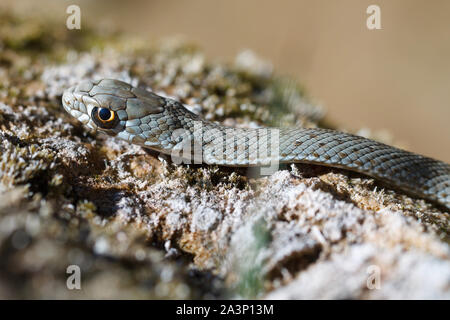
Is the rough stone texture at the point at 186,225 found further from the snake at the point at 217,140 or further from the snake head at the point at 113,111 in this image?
the snake head at the point at 113,111

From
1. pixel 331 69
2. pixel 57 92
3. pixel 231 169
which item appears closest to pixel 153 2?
pixel 331 69

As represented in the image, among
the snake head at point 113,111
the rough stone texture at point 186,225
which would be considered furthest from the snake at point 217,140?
the rough stone texture at point 186,225

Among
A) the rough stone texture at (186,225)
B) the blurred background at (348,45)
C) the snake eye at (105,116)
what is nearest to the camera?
the rough stone texture at (186,225)

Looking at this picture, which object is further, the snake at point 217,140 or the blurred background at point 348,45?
the blurred background at point 348,45

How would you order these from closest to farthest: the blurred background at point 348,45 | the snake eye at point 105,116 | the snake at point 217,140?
the snake at point 217,140 < the snake eye at point 105,116 < the blurred background at point 348,45

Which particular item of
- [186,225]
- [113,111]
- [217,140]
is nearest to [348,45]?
[217,140]

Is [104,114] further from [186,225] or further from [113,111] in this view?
[186,225]

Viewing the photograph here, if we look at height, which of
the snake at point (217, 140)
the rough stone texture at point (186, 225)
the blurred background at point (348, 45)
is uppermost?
the blurred background at point (348, 45)
